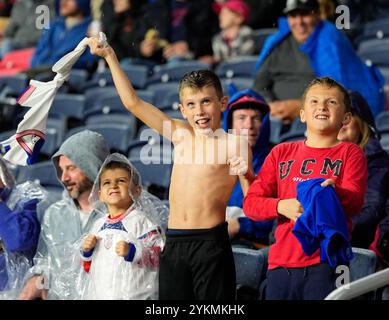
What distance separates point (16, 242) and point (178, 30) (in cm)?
471

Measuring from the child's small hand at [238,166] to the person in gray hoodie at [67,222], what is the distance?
95 centimetres

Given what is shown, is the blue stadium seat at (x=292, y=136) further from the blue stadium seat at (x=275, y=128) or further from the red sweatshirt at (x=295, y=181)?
the red sweatshirt at (x=295, y=181)

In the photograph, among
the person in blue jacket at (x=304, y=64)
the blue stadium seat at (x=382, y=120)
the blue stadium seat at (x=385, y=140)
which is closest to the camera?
the blue stadium seat at (x=385, y=140)

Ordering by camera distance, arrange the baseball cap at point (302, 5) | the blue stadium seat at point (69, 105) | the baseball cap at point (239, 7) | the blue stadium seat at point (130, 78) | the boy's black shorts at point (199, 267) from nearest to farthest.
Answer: the boy's black shorts at point (199, 267) → the baseball cap at point (302, 5) → the blue stadium seat at point (69, 105) → the blue stadium seat at point (130, 78) → the baseball cap at point (239, 7)

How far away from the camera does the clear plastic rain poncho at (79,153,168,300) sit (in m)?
4.97

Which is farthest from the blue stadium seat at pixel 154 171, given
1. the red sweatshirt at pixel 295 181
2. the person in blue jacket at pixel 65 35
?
the person in blue jacket at pixel 65 35

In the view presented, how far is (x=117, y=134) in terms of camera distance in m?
7.97

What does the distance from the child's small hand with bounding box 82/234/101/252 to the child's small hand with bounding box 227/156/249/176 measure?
0.74 meters

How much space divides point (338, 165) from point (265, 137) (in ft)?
5.31

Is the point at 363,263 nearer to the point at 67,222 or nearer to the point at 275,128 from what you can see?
the point at 67,222

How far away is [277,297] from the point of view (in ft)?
15.4

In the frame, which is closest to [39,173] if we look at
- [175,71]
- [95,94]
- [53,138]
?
[53,138]

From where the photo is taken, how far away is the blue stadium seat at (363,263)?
16.6 feet

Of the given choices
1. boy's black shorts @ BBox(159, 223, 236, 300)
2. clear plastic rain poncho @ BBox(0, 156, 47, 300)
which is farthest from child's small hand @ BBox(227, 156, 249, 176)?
clear plastic rain poncho @ BBox(0, 156, 47, 300)
